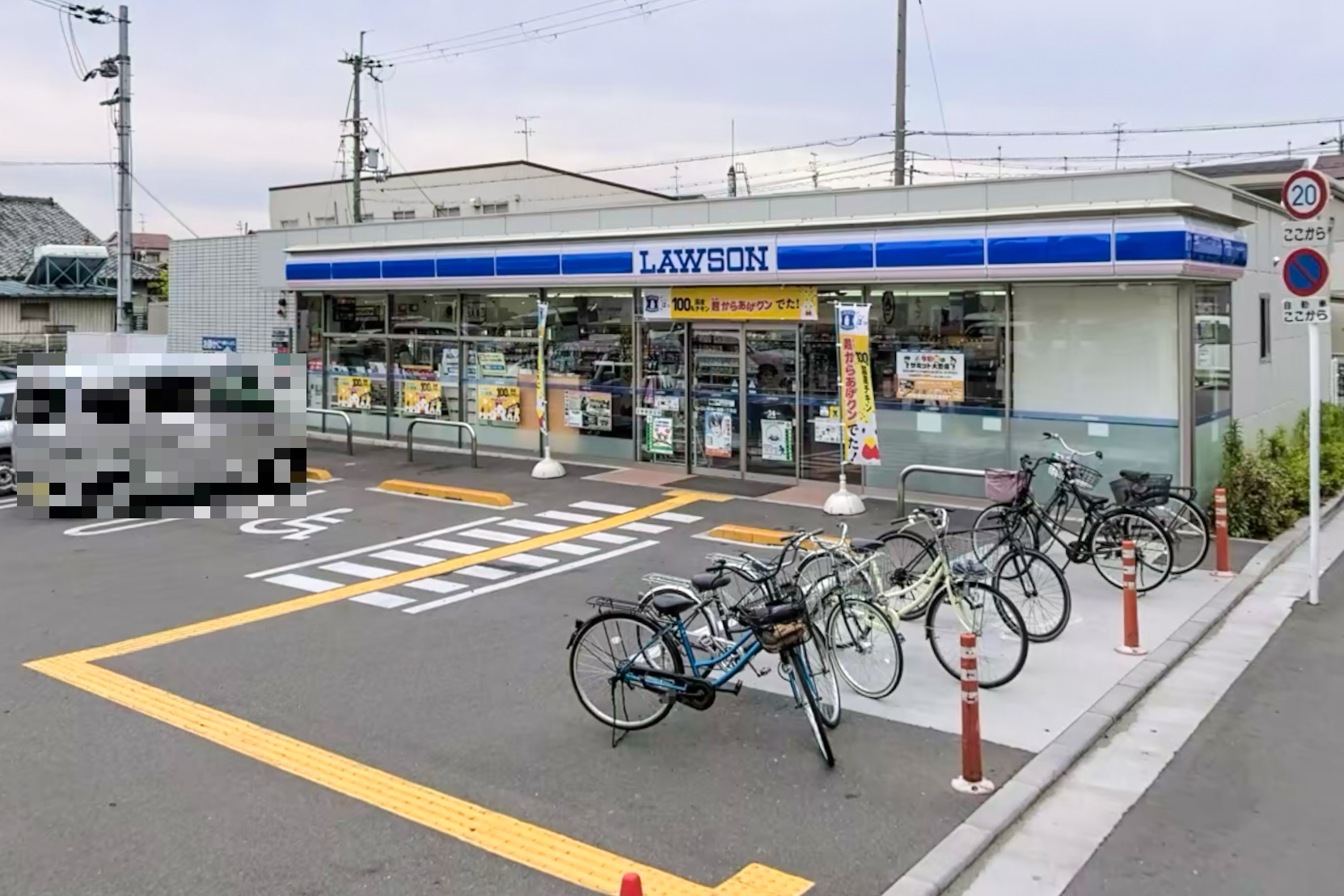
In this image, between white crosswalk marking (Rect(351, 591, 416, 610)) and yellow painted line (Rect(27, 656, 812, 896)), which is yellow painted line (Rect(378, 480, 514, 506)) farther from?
yellow painted line (Rect(27, 656, 812, 896))

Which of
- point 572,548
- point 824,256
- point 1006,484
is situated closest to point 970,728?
point 1006,484

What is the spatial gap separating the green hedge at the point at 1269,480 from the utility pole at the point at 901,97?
12.3 m

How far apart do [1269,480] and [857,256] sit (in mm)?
5234

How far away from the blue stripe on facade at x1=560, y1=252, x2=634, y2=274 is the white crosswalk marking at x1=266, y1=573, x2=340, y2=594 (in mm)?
7050

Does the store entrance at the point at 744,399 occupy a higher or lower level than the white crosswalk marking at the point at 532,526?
higher

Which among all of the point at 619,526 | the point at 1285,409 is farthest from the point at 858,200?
the point at 1285,409

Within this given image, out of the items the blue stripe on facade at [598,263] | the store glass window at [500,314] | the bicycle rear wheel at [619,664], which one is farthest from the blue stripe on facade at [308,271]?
the bicycle rear wheel at [619,664]

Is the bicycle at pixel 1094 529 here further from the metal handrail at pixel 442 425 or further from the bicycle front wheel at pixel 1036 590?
the metal handrail at pixel 442 425

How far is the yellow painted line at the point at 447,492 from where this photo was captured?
13969 millimetres

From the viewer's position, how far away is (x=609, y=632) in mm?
6207

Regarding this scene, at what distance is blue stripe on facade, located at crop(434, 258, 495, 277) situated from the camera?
17.2m

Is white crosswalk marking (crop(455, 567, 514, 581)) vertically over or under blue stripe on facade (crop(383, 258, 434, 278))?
under

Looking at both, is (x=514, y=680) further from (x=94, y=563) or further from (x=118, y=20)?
(x=118, y=20)

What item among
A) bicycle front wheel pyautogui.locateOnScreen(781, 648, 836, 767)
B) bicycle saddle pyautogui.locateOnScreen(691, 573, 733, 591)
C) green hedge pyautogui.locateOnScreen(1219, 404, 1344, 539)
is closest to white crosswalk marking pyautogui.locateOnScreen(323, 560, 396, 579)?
bicycle saddle pyautogui.locateOnScreen(691, 573, 733, 591)
